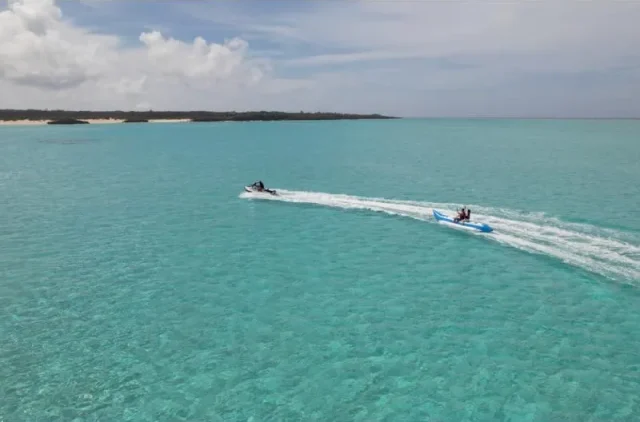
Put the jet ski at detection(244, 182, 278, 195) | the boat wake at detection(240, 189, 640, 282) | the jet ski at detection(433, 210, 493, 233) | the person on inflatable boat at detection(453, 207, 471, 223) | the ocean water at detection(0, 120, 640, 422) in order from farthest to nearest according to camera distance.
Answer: the jet ski at detection(244, 182, 278, 195), the person on inflatable boat at detection(453, 207, 471, 223), the jet ski at detection(433, 210, 493, 233), the boat wake at detection(240, 189, 640, 282), the ocean water at detection(0, 120, 640, 422)

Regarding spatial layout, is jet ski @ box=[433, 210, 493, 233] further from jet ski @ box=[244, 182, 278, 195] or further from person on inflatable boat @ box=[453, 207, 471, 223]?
jet ski @ box=[244, 182, 278, 195]

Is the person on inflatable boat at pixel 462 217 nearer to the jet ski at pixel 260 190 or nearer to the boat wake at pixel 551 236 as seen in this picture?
the boat wake at pixel 551 236

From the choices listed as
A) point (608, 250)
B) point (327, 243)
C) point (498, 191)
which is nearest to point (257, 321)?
point (327, 243)

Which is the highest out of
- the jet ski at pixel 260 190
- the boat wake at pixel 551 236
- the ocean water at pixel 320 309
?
the jet ski at pixel 260 190

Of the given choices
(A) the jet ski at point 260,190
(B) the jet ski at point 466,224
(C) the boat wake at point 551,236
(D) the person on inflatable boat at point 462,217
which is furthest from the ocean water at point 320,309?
(A) the jet ski at point 260,190

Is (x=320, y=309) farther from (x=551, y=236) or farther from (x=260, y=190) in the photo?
(x=260, y=190)

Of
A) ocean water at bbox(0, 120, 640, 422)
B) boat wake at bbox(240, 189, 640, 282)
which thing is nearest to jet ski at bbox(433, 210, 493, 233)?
boat wake at bbox(240, 189, 640, 282)
